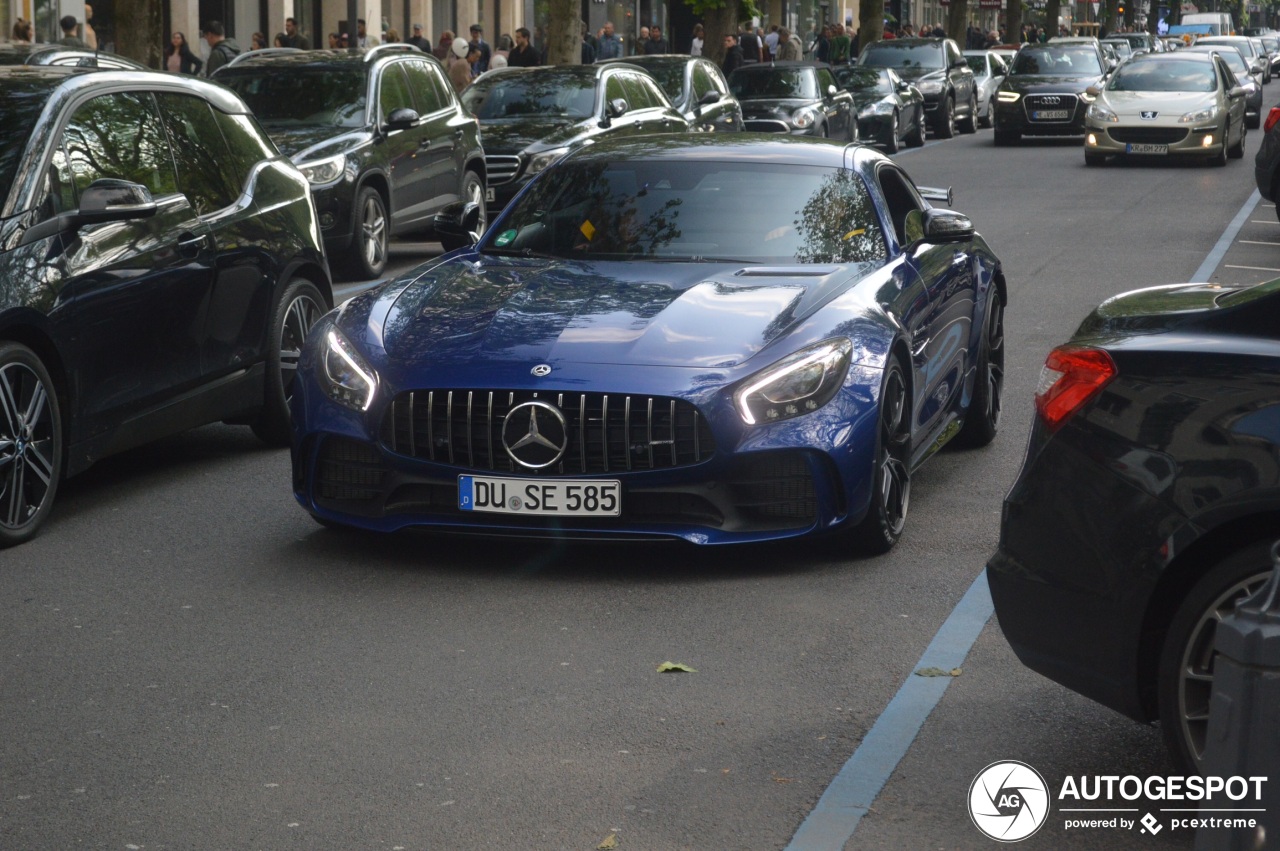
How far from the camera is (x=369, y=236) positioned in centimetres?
1509

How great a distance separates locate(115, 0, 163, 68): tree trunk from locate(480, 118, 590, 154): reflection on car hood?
3.51 meters

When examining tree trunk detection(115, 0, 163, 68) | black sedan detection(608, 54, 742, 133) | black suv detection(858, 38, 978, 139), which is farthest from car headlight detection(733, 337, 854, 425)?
black suv detection(858, 38, 978, 139)

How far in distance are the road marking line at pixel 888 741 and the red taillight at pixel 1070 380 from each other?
90 centimetres

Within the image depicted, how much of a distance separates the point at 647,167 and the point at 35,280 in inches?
97.4

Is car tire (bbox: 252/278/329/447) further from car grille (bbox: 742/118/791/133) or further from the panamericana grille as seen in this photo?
car grille (bbox: 742/118/791/133)

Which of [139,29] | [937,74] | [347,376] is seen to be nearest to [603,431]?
[347,376]

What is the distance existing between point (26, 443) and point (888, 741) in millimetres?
3514

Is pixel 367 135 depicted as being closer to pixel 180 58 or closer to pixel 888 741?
pixel 888 741

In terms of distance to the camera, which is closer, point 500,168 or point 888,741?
point 888,741

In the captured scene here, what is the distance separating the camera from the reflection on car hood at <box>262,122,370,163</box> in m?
14.5

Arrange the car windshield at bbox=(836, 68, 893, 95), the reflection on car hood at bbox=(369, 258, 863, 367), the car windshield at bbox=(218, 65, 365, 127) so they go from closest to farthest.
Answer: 1. the reflection on car hood at bbox=(369, 258, 863, 367)
2. the car windshield at bbox=(218, 65, 365, 127)
3. the car windshield at bbox=(836, 68, 893, 95)

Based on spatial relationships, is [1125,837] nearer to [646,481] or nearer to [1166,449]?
[1166,449]

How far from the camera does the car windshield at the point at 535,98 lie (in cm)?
1900

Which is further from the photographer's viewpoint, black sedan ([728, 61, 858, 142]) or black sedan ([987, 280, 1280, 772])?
black sedan ([728, 61, 858, 142])
